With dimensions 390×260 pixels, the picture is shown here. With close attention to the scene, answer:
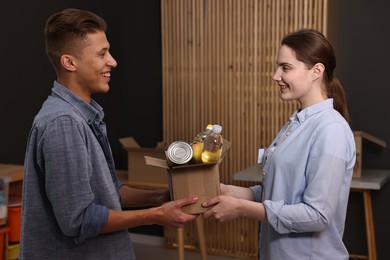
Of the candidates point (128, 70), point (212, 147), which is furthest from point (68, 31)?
point (128, 70)

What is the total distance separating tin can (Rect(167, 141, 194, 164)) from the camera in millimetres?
1680

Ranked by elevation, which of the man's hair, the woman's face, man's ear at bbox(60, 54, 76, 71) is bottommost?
the woman's face

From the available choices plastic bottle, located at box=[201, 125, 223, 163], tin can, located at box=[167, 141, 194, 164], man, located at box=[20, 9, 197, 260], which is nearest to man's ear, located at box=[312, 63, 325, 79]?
plastic bottle, located at box=[201, 125, 223, 163]

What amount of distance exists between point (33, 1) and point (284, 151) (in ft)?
8.85

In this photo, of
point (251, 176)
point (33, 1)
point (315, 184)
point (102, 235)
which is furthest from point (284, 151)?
point (33, 1)

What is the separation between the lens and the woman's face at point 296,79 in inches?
71.9

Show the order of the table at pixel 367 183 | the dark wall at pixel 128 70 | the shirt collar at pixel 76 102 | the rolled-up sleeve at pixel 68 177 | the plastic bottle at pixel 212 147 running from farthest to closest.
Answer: the dark wall at pixel 128 70, the table at pixel 367 183, the plastic bottle at pixel 212 147, the shirt collar at pixel 76 102, the rolled-up sleeve at pixel 68 177

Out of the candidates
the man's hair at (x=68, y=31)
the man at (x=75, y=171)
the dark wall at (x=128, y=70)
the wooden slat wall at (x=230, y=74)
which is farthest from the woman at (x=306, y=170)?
the dark wall at (x=128, y=70)

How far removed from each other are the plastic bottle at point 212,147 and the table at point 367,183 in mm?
1589

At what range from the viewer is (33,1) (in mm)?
3736

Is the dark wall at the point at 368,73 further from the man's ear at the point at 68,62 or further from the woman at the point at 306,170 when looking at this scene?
the man's ear at the point at 68,62

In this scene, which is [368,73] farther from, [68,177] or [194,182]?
[68,177]

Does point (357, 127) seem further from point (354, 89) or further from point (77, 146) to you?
point (77, 146)

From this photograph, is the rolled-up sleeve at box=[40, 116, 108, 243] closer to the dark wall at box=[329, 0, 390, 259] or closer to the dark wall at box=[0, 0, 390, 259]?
the dark wall at box=[0, 0, 390, 259]
